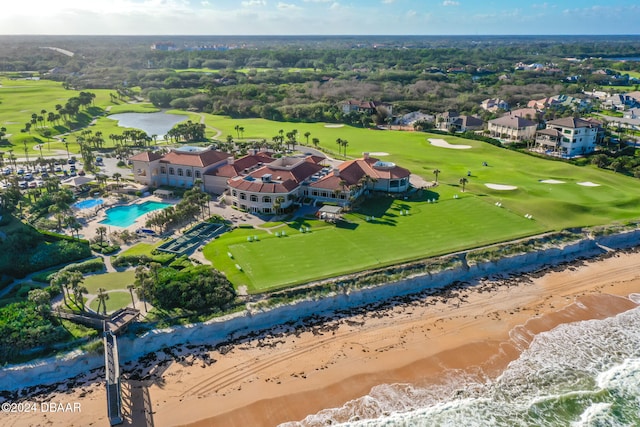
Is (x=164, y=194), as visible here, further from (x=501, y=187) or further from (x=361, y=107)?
(x=361, y=107)

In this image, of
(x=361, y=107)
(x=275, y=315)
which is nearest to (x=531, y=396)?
(x=275, y=315)

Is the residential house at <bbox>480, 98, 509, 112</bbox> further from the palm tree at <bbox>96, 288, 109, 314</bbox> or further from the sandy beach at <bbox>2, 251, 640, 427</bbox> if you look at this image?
the palm tree at <bbox>96, 288, 109, 314</bbox>

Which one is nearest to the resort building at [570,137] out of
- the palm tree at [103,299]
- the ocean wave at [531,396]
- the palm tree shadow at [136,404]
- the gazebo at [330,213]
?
the gazebo at [330,213]

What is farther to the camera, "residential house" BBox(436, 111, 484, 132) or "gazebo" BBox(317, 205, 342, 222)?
"residential house" BBox(436, 111, 484, 132)

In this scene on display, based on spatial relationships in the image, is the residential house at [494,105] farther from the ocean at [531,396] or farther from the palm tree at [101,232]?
the palm tree at [101,232]

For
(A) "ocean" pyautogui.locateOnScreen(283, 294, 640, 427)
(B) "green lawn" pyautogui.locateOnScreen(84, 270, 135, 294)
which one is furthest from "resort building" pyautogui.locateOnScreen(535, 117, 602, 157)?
(B) "green lawn" pyautogui.locateOnScreen(84, 270, 135, 294)

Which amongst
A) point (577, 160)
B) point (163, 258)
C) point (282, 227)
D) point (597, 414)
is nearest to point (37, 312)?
point (163, 258)
